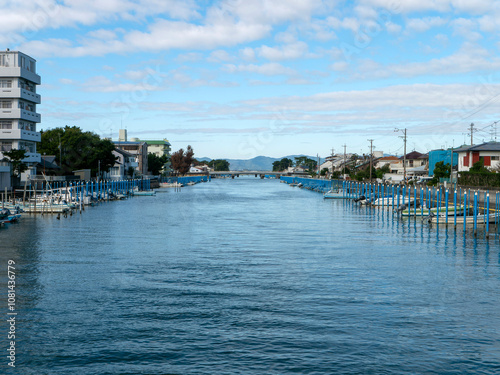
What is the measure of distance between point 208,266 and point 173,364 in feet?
59.6

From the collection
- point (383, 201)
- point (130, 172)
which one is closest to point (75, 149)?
point (130, 172)

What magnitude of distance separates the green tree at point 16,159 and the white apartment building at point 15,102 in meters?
3.64

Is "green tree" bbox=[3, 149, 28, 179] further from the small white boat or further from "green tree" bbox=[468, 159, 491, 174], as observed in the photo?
A: "green tree" bbox=[468, 159, 491, 174]

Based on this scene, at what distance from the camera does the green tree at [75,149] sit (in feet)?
416

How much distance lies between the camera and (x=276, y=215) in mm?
84438

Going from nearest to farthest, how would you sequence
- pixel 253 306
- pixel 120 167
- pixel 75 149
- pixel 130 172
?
pixel 253 306 → pixel 75 149 → pixel 120 167 → pixel 130 172

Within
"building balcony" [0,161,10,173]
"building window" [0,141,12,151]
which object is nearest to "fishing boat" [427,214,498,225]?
"building balcony" [0,161,10,173]

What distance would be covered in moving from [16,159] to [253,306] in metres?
69.9

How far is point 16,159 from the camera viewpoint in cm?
8519

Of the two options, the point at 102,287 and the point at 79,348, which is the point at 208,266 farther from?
the point at 79,348

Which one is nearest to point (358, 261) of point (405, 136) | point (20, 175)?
point (20, 175)

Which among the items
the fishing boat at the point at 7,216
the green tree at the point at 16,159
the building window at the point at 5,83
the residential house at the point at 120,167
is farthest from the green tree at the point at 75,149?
the fishing boat at the point at 7,216

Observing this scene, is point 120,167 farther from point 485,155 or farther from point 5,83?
point 485,155

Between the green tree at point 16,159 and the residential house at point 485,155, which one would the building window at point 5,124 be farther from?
the residential house at point 485,155
